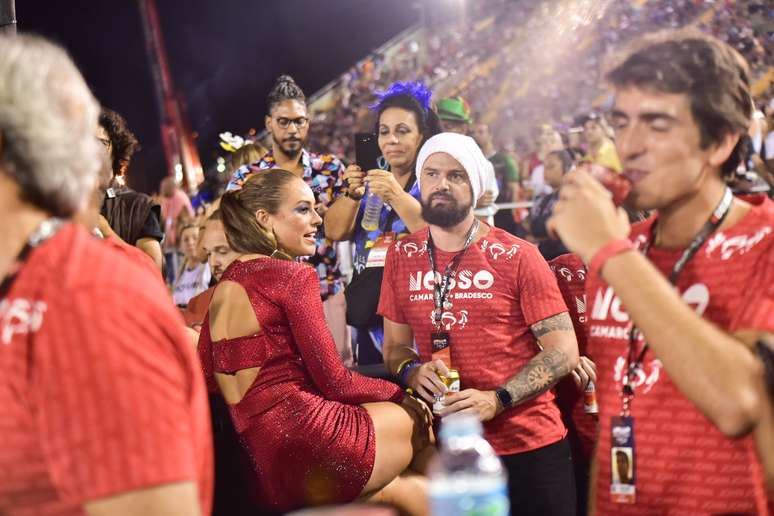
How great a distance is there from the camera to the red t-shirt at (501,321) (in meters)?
3.12

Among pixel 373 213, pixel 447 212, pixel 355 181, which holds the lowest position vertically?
pixel 447 212

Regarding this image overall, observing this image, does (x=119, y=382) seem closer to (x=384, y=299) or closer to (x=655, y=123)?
(x=655, y=123)

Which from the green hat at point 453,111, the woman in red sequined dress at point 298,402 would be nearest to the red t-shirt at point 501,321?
the woman in red sequined dress at point 298,402

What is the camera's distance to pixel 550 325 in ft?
10.2

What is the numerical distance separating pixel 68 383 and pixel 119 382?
0.07 meters

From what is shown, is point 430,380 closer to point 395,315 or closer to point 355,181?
point 395,315

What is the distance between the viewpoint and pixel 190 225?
25.4 ft

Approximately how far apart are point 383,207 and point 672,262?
2.72 metres

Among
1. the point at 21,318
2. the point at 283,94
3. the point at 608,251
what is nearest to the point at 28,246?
the point at 21,318

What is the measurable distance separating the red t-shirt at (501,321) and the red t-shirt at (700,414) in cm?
124

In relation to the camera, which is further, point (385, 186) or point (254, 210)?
point (385, 186)

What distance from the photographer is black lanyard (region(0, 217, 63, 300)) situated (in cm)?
124

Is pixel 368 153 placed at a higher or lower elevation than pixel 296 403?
higher

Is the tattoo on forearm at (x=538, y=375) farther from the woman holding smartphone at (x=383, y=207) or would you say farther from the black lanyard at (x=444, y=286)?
the woman holding smartphone at (x=383, y=207)
